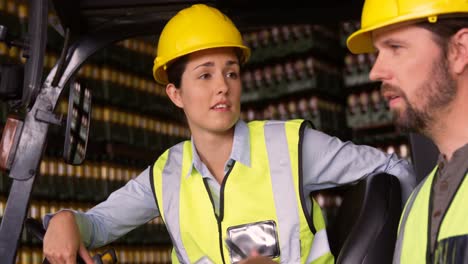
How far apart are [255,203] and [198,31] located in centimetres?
59

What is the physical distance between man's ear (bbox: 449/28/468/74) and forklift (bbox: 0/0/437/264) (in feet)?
1.81

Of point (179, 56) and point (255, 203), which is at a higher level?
point (179, 56)

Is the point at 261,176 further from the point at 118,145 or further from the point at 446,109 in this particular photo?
the point at 118,145

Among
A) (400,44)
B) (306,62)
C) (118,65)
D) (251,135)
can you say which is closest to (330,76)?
(306,62)

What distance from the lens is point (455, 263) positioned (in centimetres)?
167

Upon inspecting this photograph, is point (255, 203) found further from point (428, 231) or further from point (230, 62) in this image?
point (428, 231)

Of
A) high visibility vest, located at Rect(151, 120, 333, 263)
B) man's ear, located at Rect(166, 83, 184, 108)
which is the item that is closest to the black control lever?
high visibility vest, located at Rect(151, 120, 333, 263)

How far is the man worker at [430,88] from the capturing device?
1860 millimetres

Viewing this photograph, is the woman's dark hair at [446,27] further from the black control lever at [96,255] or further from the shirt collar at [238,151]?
the black control lever at [96,255]

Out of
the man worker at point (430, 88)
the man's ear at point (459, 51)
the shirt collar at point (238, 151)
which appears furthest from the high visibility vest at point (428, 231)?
the shirt collar at point (238, 151)

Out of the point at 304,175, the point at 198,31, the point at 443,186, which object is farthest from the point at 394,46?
the point at 198,31

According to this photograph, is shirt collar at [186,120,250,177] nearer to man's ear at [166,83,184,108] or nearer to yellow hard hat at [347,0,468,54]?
man's ear at [166,83,184,108]

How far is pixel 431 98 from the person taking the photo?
1888 mm

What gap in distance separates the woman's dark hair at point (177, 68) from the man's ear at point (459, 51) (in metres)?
1.03
